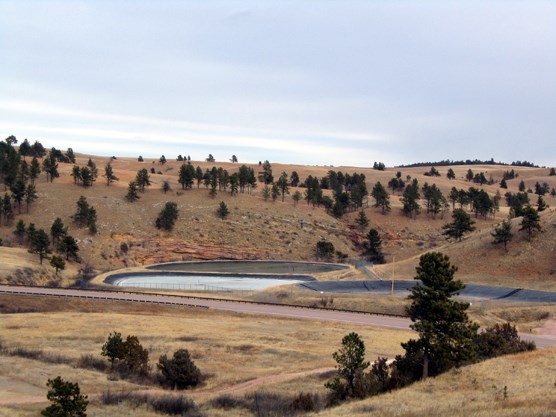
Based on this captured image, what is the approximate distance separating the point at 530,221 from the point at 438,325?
6429 cm

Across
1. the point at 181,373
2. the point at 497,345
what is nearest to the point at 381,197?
the point at 497,345

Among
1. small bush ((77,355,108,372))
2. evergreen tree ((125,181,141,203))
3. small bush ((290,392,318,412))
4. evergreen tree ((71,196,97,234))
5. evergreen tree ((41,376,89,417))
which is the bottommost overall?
small bush ((77,355,108,372))

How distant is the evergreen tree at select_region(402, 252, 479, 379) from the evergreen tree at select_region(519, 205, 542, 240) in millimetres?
62284

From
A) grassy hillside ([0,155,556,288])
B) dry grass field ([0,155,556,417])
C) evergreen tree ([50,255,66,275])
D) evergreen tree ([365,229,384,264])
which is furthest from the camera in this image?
evergreen tree ([365,229,384,264])

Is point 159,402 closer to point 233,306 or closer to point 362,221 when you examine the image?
point 233,306

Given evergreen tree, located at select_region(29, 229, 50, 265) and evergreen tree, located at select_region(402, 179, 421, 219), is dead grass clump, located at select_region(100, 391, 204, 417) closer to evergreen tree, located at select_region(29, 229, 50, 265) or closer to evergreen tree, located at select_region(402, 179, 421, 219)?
evergreen tree, located at select_region(29, 229, 50, 265)

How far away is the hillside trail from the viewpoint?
2536 centimetres

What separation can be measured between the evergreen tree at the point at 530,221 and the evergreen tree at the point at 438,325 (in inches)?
2452

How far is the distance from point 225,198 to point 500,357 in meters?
102

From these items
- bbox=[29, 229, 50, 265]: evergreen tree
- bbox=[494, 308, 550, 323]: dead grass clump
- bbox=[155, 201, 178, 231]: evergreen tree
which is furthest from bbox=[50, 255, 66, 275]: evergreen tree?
bbox=[494, 308, 550, 323]: dead grass clump

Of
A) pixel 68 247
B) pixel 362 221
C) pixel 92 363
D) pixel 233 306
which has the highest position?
pixel 362 221

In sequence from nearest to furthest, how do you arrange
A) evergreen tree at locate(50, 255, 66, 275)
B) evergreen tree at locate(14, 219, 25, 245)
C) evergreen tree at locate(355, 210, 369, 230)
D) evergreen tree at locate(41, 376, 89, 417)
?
evergreen tree at locate(41, 376, 89, 417), evergreen tree at locate(50, 255, 66, 275), evergreen tree at locate(14, 219, 25, 245), evergreen tree at locate(355, 210, 369, 230)

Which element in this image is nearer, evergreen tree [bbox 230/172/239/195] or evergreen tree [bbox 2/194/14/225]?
evergreen tree [bbox 2/194/14/225]

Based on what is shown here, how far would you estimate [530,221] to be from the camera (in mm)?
86062
